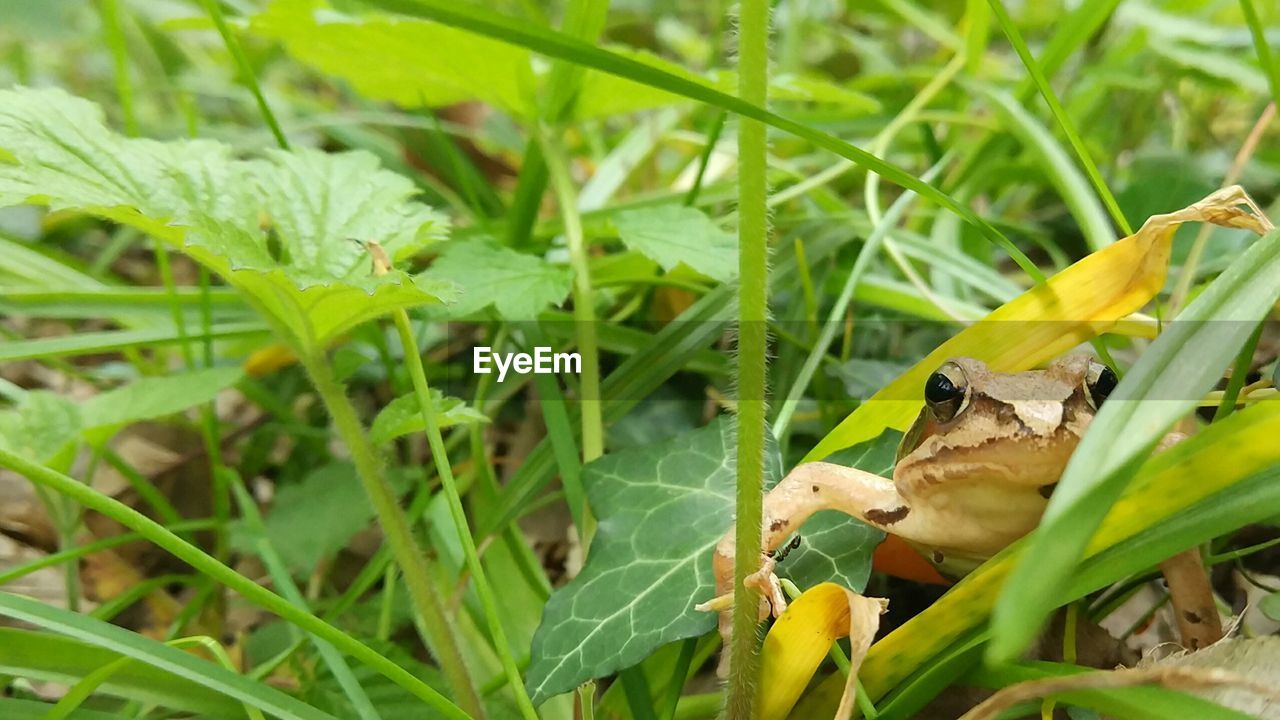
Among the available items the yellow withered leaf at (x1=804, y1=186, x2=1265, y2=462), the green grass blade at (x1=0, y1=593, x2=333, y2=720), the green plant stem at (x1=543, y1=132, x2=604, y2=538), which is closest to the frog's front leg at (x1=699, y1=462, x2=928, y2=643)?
the yellow withered leaf at (x1=804, y1=186, x2=1265, y2=462)

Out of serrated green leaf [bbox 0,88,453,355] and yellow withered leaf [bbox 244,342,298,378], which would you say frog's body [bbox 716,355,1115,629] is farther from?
yellow withered leaf [bbox 244,342,298,378]

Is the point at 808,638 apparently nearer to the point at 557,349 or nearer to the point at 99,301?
the point at 557,349

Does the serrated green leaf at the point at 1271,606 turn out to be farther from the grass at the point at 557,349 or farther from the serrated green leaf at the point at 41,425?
the serrated green leaf at the point at 41,425

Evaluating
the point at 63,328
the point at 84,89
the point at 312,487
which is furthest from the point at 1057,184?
the point at 84,89

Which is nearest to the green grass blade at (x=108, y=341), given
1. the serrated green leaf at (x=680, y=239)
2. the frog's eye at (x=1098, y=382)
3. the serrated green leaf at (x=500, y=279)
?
the serrated green leaf at (x=500, y=279)

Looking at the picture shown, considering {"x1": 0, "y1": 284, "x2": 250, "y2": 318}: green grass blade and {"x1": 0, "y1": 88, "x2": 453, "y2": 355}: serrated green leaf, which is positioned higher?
{"x1": 0, "y1": 88, "x2": 453, "y2": 355}: serrated green leaf

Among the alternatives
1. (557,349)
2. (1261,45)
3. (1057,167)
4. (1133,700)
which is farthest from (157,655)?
(1057,167)
